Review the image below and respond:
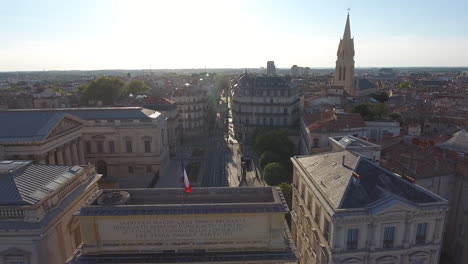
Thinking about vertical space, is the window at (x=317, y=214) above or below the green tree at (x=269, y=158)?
above

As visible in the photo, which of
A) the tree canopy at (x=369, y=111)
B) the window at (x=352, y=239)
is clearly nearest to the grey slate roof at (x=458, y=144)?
the window at (x=352, y=239)

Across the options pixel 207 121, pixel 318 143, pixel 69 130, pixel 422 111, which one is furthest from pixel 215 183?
pixel 422 111

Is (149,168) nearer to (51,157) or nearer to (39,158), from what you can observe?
(51,157)

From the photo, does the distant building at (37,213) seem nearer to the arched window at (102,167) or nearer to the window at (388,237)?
the window at (388,237)

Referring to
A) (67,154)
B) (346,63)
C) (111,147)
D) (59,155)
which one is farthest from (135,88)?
(346,63)

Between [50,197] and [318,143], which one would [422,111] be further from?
[50,197]

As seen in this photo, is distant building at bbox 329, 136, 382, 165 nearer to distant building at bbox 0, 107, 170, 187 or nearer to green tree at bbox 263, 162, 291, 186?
green tree at bbox 263, 162, 291, 186

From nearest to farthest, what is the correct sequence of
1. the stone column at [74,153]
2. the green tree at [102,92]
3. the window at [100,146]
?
1. the stone column at [74,153]
2. the window at [100,146]
3. the green tree at [102,92]
